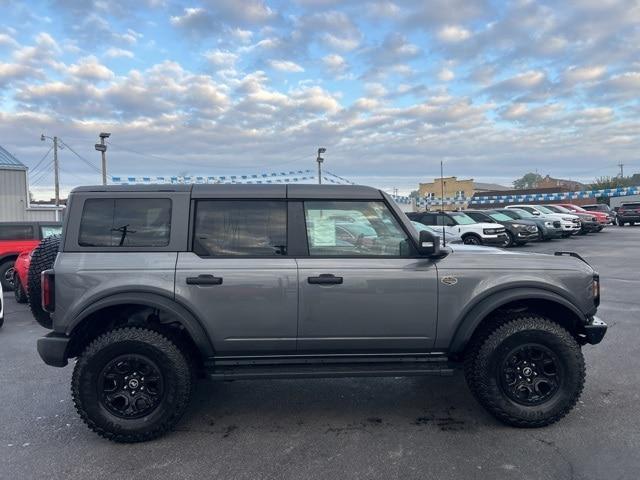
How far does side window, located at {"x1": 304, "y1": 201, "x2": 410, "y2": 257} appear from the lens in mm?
3830

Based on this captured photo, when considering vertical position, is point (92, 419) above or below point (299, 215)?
below

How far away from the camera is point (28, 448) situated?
3.52 m

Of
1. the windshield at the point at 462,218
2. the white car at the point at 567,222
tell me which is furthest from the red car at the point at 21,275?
the white car at the point at 567,222

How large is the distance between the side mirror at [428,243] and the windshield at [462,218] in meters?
15.1

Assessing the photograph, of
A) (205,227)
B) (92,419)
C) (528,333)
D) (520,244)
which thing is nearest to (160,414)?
(92,419)

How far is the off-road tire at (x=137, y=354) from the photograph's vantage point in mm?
3580

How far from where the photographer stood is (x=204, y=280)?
362 centimetres

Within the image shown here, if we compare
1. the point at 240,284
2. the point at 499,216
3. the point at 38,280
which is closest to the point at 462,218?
the point at 499,216

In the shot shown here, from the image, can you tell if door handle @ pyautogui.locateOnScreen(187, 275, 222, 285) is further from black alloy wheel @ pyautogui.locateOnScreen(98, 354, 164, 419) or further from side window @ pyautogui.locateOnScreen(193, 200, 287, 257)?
black alloy wheel @ pyautogui.locateOnScreen(98, 354, 164, 419)

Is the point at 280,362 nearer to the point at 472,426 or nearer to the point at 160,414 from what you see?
the point at 160,414

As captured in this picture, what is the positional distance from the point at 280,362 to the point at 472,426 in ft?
5.01

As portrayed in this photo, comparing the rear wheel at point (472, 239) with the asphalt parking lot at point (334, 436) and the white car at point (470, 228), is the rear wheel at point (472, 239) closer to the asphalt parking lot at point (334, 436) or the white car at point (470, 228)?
the white car at point (470, 228)

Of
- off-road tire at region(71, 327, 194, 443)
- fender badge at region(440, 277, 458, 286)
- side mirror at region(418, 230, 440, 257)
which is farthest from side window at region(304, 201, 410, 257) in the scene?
off-road tire at region(71, 327, 194, 443)

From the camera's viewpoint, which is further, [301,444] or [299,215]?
[299,215]
